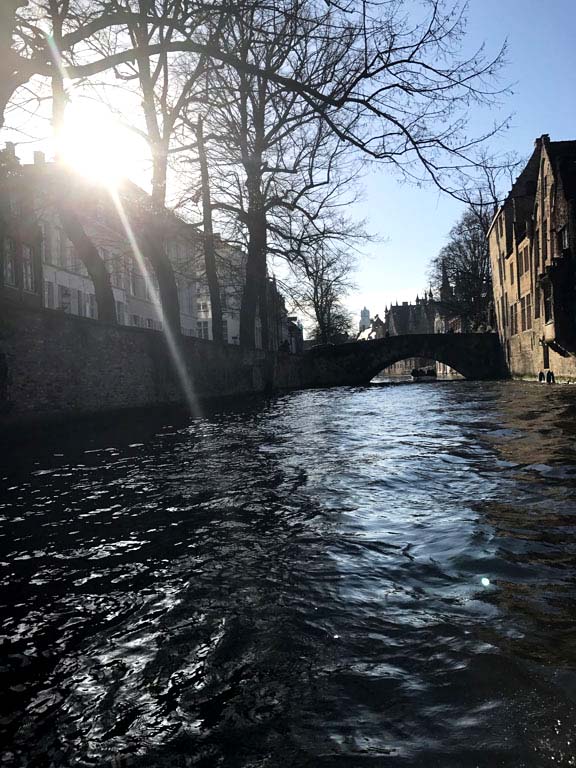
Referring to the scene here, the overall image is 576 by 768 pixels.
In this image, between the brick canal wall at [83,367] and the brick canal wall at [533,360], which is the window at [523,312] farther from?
the brick canal wall at [83,367]

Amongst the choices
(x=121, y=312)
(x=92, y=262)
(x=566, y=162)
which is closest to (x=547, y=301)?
(x=566, y=162)

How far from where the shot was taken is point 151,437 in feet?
32.7

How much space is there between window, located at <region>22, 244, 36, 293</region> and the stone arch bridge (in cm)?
1954

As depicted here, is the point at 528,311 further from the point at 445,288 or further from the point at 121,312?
A: the point at 121,312

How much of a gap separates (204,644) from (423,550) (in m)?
1.49

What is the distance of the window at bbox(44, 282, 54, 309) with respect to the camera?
2756 cm

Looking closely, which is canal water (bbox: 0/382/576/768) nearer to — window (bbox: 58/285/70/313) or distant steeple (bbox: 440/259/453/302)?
window (bbox: 58/285/70/313)

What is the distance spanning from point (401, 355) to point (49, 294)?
85.6ft

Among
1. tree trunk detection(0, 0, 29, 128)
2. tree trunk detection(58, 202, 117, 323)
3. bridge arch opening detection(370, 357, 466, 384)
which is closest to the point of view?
tree trunk detection(0, 0, 29, 128)

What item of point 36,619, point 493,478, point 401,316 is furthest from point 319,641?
point 401,316

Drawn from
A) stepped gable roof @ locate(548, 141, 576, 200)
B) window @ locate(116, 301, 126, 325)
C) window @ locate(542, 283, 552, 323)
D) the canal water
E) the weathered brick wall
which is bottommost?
the canal water

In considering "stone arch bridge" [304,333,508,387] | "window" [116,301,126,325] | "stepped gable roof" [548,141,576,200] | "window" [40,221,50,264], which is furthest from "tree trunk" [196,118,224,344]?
"stone arch bridge" [304,333,508,387]

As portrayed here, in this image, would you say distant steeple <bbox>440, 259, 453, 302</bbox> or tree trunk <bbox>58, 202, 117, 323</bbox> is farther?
distant steeple <bbox>440, 259, 453, 302</bbox>

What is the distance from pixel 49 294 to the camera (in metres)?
27.9
